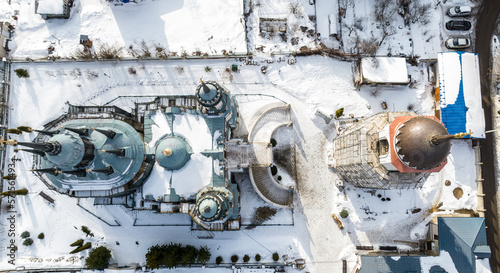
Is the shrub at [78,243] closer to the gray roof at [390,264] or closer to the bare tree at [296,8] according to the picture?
the gray roof at [390,264]

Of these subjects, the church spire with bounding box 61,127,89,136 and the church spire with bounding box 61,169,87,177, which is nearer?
the church spire with bounding box 61,127,89,136

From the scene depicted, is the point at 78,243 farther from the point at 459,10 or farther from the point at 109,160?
the point at 459,10

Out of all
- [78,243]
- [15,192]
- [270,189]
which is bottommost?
[78,243]

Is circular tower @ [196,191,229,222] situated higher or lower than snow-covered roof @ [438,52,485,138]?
lower

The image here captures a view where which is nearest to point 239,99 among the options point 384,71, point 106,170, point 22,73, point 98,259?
point 106,170

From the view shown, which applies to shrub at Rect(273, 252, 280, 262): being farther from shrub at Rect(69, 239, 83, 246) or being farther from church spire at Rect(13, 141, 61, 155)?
church spire at Rect(13, 141, 61, 155)

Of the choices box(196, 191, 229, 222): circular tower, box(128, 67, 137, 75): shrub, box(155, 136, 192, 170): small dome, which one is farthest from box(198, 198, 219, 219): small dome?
box(128, 67, 137, 75): shrub

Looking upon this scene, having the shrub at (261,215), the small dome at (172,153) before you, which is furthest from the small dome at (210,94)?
the shrub at (261,215)
